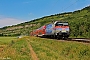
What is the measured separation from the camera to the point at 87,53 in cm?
2077

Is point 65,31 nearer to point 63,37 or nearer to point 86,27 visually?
point 63,37

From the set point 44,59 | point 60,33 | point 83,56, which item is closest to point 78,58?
point 83,56

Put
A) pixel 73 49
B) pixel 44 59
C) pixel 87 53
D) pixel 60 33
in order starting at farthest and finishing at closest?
pixel 60 33 → pixel 73 49 → pixel 44 59 → pixel 87 53

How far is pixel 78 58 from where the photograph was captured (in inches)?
827

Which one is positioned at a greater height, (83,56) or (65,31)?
(65,31)

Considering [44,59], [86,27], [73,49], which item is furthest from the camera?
[86,27]

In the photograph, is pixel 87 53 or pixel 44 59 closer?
pixel 87 53

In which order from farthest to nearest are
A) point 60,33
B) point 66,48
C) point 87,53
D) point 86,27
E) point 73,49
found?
point 86,27 → point 60,33 → point 66,48 → point 73,49 → point 87,53

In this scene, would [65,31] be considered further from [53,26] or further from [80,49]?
[80,49]

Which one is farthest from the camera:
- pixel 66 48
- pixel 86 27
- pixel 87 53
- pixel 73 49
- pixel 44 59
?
pixel 86 27

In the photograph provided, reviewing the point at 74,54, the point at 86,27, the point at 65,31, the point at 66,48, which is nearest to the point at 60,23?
the point at 65,31

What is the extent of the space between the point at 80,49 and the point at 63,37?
73.1 feet

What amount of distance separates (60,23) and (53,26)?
2091mm

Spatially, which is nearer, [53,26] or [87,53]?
[87,53]
